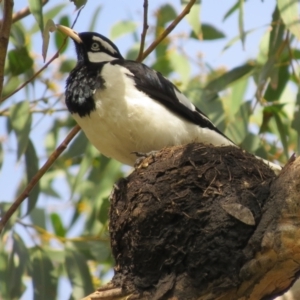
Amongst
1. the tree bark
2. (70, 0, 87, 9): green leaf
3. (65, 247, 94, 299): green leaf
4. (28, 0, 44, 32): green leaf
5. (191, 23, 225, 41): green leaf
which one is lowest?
the tree bark

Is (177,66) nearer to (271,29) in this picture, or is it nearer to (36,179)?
(271,29)

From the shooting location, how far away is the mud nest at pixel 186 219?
2822 mm

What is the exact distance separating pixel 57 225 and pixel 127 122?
4.58 ft

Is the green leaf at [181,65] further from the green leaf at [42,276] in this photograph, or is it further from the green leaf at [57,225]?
the green leaf at [42,276]

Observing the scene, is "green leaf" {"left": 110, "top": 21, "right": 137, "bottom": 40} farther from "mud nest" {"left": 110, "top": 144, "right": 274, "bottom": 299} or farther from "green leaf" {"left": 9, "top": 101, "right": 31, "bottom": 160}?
"mud nest" {"left": 110, "top": 144, "right": 274, "bottom": 299}

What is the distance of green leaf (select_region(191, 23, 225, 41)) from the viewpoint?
4.68 m

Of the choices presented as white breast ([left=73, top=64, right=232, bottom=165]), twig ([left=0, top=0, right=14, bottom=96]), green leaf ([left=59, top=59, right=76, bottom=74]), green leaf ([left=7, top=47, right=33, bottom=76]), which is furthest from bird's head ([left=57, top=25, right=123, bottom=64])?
twig ([left=0, top=0, right=14, bottom=96])

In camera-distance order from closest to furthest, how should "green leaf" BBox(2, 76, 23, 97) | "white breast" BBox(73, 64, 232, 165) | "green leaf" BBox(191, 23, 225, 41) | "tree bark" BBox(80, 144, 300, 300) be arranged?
1. "tree bark" BBox(80, 144, 300, 300)
2. "white breast" BBox(73, 64, 232, 165)
3. "green leaf" BBox(2, 76, 23, 97)
4. "green leaf" BBox(191, 23, 225, 41)

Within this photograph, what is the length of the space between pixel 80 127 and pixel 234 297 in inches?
56.2

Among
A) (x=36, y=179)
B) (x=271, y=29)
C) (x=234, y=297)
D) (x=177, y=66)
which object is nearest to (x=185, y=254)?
(x=234, y=297)

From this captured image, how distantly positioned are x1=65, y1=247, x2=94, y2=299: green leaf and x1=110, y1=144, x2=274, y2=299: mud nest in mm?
1012

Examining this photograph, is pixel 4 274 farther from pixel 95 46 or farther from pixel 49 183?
pixel 49 183

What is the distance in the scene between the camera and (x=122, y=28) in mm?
5008

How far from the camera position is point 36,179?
362 cm
